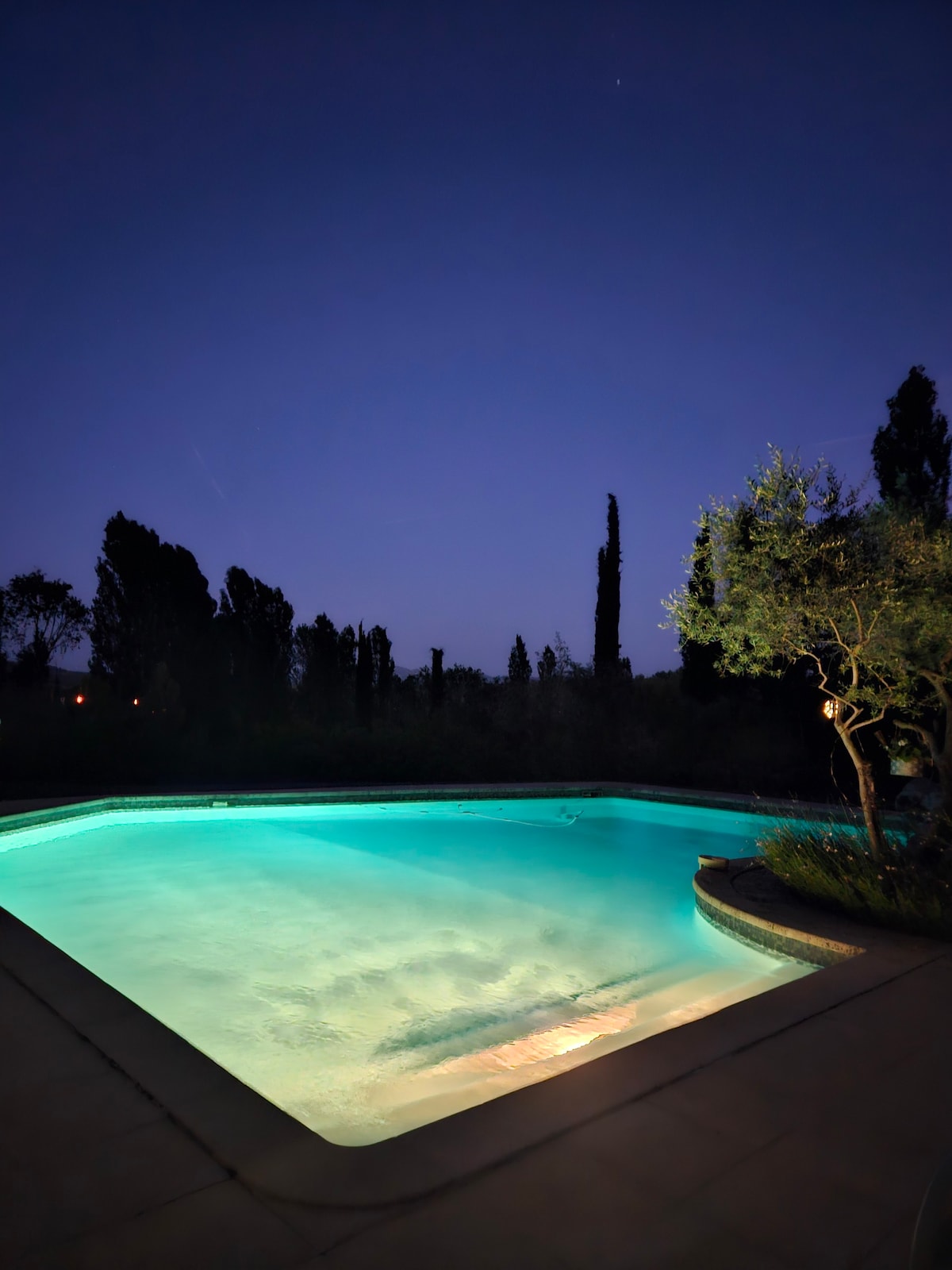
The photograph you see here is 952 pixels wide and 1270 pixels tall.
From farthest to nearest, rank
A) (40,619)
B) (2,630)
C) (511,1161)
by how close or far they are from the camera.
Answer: (40,619)
(2,630)
(511,1161)

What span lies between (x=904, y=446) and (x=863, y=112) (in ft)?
15.8

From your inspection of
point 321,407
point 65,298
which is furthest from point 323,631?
point 65,298

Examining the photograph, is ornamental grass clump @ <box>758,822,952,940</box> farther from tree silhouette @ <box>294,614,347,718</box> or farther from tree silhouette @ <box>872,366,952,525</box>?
tree silhouette @ <box>294,614,347,718</box>

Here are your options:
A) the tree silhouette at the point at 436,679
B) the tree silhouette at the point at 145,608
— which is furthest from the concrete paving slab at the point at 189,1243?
the tree silhouette at the point at 145,608

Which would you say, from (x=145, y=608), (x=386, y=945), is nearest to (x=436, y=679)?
(x=145, y=608)

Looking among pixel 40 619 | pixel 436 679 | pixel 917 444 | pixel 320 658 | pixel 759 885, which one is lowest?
pixel 759 885

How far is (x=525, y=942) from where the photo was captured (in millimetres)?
5141

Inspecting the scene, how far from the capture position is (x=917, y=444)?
1131 centimetres

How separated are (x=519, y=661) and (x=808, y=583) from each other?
58.5ft

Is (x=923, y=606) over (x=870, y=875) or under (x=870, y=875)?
over

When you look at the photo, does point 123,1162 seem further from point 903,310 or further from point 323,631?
point 323,631

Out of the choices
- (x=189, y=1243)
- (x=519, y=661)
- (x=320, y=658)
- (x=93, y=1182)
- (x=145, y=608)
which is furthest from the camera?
(x=320, y=658)

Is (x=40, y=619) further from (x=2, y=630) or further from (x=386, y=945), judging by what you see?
(x=386, y=945)

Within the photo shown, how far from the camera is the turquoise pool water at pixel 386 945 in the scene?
3348 millimetres
